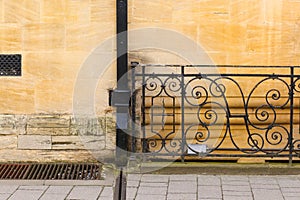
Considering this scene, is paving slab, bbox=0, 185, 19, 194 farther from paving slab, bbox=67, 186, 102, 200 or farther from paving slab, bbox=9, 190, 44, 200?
paving slab, bbox=67, 186, 102, 200

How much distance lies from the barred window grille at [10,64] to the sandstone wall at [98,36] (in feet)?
0.19

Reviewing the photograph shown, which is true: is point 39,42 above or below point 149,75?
above

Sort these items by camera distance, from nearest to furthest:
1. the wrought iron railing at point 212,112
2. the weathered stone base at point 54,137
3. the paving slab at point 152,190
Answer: the paving slab at point 152,190, the wrought iron railing at point 212,112, the weathered stone base at point 54,137

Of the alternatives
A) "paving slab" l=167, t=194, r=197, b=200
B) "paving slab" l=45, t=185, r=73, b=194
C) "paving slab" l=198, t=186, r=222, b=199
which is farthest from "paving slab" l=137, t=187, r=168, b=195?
"paving slab" l=45, t=185, r=73, b=194

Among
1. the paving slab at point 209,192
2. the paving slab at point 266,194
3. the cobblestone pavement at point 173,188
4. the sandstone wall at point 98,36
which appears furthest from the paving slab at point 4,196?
the paving slab at point 266,194

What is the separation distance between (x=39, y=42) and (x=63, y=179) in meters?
1.57

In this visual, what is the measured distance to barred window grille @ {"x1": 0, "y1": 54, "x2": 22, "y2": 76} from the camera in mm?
5828

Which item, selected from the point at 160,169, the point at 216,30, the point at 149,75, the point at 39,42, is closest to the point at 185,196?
the point at 160,169

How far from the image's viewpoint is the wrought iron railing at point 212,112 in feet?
18.9

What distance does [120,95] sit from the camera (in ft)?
16.6

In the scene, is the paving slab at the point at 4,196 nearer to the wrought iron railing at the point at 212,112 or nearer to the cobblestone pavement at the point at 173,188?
the cobblestone pavement at the point at 173,188

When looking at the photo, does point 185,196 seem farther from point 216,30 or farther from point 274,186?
point 216,30

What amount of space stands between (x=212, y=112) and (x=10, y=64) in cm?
234

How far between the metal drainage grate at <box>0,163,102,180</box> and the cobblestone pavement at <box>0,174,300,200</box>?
0.75 ft
